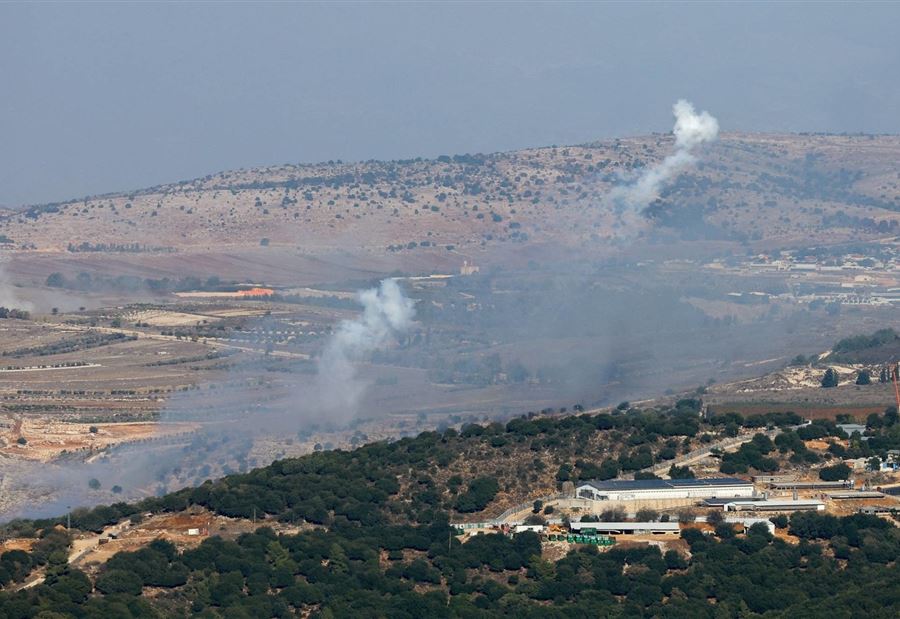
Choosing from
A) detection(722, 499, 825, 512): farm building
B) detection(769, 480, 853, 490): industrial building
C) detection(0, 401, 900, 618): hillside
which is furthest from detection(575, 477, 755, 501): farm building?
detection(0, 401, 900, 618): hillside

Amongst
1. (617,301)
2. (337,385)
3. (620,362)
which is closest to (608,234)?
(617,301)

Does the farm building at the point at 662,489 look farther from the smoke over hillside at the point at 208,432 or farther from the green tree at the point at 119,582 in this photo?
the smoke over hillside at the point at 208,432

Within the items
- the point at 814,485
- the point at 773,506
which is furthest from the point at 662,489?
the point at 814,485

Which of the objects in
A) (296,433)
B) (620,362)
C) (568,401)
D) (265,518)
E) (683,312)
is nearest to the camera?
(265,518)

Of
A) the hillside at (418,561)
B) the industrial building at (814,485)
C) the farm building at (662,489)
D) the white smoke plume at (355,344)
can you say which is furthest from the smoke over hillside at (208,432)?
the industrial building at (814,485)

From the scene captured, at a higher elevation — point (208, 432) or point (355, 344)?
point (355, 344)

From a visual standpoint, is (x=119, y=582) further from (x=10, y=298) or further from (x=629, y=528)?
(x=10, y=298)

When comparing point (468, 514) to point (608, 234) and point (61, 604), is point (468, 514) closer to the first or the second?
point (61, 604)
